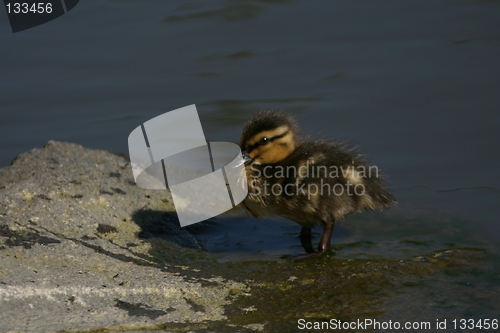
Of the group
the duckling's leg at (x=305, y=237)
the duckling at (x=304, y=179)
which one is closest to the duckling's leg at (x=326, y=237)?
the duckling at (x=304, y=179)

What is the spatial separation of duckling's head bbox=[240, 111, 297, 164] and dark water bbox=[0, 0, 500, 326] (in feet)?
1.56

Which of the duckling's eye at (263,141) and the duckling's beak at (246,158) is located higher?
the duckling's eye at (263,141)

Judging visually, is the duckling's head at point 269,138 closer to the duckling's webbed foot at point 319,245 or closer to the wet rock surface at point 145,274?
the duckling's webbed foot at point 319,245

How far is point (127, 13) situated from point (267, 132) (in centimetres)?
436

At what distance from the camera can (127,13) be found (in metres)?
8.27

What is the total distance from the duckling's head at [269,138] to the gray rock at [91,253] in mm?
660

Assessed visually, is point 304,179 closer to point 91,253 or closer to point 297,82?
point 91,253

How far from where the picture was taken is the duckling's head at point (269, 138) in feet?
14.7

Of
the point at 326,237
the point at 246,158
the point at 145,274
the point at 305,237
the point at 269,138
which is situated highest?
the point at 269,138

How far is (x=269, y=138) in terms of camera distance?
4.49m

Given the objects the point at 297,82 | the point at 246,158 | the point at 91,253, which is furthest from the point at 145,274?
the point at 297,82

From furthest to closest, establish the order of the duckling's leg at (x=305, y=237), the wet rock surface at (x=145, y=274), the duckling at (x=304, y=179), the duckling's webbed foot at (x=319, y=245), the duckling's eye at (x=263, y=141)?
the duckling's eye at (x=263, y=141) → the duckling's leg at (x=305, y=237) → the duckling at (x=304, y=179) → the duckling's webbed foot at (x=319, y=245) → the wet rock surface at (x=145, y=274)

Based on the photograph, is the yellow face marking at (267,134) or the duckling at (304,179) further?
the yellow face marking at (267,134)

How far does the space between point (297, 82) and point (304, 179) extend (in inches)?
110
